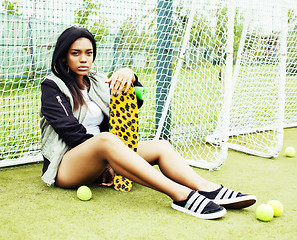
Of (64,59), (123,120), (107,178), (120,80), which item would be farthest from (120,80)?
(107,178)

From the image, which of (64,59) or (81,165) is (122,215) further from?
(64,59)

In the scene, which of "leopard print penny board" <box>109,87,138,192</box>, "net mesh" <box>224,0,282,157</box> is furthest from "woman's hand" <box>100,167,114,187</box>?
"net mesh" <box>224,0,282,157</box>

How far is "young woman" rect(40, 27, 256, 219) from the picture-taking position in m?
1.88

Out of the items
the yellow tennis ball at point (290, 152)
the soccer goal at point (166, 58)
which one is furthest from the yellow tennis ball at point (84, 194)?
the yellow tennis ball at point (290, 152)

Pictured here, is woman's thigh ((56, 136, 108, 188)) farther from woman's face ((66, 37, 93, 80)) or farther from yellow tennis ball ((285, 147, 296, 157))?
yellow tennis ball ((285, 147, 296, 157))

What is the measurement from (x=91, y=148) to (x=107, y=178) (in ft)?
1.59

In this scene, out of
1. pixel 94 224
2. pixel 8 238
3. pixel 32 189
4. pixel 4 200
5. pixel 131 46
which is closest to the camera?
pixel 8 238

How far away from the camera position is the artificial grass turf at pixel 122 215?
1.67m

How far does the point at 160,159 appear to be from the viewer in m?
2.18

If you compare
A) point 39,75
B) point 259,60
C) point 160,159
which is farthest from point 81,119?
point 259,60

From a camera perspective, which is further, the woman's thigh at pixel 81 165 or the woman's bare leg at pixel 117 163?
the woman's thigh at pixel 81 165

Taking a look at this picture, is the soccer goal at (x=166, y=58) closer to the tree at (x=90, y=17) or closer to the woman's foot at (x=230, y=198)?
the tree at (x=90, y=17)

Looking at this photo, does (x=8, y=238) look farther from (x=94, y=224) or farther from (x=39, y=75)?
(x=39, y=75)

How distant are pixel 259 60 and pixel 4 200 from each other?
2.90m
